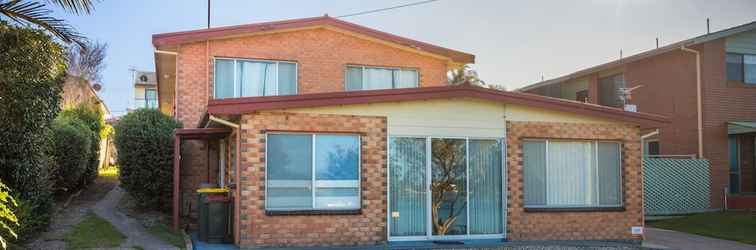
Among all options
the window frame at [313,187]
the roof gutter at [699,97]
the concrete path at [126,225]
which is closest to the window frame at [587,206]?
the window frame at [313,187]

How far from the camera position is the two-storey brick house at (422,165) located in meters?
12.0

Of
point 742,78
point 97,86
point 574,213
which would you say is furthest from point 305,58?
point 97,86

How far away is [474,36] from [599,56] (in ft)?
28.4

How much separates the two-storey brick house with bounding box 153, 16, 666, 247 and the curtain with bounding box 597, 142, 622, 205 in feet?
0.07

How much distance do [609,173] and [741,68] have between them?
10.5 metres

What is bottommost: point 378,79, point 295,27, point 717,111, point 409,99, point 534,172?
point 534,172

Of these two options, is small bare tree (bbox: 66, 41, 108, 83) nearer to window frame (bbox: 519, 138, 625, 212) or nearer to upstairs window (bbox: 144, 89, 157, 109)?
upstairs window (bbox: 144, 89, 157, 109)

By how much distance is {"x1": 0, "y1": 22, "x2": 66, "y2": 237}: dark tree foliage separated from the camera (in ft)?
33.4

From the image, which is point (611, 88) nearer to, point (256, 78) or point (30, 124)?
point (256, 78)

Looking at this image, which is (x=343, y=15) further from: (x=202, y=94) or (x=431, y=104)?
(x=431, y=104)

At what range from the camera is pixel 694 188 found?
2016 cm

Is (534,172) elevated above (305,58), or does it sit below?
below

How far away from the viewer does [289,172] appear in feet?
39.9

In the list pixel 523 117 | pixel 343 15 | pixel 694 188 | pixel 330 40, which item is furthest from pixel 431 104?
pixel 694 188
